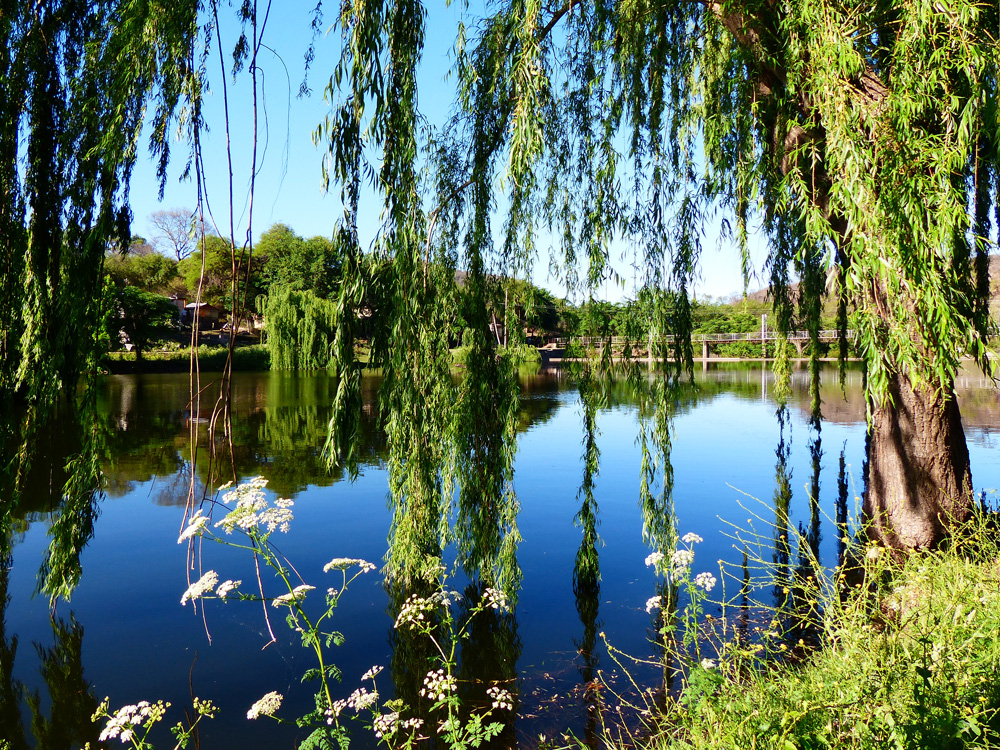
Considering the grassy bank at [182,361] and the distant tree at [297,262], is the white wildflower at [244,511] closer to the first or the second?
the grassy bank at [182,361]

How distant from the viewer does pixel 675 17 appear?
11.7 ft

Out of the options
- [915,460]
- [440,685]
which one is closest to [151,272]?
[440,685]

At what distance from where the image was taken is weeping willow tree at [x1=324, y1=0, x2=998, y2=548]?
7.80 ft

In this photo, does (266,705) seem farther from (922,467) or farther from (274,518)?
(922,467)

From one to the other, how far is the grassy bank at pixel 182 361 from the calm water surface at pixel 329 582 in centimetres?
1376

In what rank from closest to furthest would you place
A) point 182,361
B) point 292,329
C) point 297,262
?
1. point 292,329
2. point 182,361
3. point 297,262

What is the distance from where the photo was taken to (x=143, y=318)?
21.6m

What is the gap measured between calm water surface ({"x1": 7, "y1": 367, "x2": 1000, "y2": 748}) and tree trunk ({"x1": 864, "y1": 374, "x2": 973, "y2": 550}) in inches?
28.7

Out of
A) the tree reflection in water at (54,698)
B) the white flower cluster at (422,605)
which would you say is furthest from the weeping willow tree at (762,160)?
the tree reflection in water at (54,698)

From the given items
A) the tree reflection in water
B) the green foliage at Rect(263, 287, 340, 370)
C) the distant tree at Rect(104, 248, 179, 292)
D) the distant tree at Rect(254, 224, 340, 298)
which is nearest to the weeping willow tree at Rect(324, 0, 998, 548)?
the tree reflection in water

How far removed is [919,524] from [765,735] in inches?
107

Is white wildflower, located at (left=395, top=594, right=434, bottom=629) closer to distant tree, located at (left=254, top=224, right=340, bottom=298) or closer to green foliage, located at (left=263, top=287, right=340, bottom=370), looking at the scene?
green foliage, located at (left=263, top=287, right=340, bottom=370)

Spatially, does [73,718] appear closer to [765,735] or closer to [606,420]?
[765,735]

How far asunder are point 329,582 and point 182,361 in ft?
71.1
